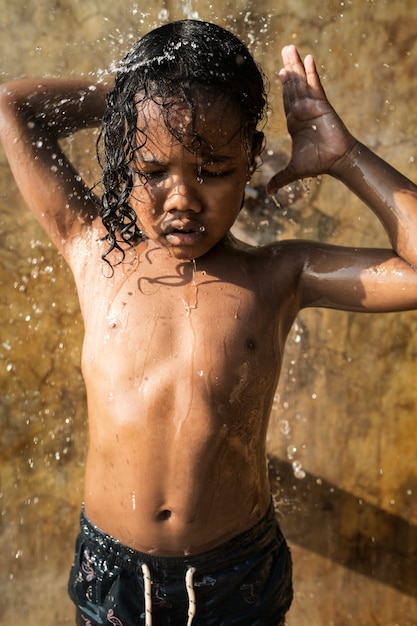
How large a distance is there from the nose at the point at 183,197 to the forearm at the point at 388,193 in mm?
402

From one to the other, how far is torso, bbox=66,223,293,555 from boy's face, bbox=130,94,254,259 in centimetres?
13

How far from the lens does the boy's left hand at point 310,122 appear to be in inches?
76.7

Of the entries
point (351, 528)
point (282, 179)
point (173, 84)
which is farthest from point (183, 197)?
point (351, 528)

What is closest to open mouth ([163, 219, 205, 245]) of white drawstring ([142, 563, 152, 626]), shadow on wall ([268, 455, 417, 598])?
white drawstring ([142, 563, 152, 626])

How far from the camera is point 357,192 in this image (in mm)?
1967

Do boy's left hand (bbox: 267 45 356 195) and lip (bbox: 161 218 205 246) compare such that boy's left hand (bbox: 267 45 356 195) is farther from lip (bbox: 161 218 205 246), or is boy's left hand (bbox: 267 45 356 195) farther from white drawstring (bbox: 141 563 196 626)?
white drawstring (bbox: 141 563 196 626)

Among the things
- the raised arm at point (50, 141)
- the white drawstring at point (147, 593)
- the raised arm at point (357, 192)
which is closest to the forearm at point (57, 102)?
the raised arm at point (50, 141)

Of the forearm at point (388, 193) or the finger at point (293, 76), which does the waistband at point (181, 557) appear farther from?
the finger at point (293, 76)

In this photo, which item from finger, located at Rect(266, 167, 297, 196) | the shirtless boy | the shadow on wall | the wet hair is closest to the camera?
the wet hair

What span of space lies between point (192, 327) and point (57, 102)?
2.23 feet

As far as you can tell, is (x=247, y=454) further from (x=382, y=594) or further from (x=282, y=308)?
(x=382, y=594)

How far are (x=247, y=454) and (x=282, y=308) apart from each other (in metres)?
0.35

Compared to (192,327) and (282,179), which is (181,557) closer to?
(192,327)

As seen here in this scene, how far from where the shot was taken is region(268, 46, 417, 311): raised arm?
1.89 meters
